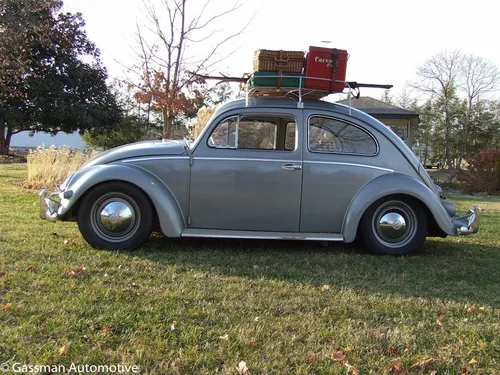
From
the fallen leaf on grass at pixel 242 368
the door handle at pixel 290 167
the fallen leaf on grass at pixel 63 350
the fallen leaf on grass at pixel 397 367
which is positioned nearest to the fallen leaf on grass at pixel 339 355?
the fallen leaf on grass at pixel 397 367

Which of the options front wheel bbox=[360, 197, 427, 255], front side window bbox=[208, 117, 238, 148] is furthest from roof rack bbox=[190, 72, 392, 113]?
front wheel bbox=[360, 197, 427, 255]

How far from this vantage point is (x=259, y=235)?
199 inches

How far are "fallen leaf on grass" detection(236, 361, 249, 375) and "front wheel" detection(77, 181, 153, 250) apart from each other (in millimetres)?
2745

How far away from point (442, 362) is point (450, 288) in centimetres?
162

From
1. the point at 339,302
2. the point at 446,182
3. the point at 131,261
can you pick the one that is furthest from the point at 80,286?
the point at 446,182

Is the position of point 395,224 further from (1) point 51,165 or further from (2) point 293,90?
(1) point 51,165

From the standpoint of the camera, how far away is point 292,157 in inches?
201

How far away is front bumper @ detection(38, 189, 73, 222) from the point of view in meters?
4.91

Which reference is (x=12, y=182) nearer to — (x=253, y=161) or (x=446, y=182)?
(x=253, y=161)

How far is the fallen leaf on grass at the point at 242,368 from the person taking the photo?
7.98ft

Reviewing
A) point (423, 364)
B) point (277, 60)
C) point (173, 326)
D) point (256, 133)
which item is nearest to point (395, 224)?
point (256, 133)

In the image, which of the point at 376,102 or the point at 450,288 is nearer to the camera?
the point at 450,288

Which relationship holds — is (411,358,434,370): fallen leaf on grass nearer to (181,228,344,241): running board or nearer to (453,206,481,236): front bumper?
(181,228,344,241): running board

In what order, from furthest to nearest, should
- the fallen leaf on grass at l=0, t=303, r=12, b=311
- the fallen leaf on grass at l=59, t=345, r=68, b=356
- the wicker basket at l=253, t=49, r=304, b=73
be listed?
1. the wicker basket at l=253, t=49, r=304, b=73
2. the fallen leaf on grass at l=0, t=303, r=12, b=311
3. the fallen leaf on grass at l=59, t=345, r=68, b=356
